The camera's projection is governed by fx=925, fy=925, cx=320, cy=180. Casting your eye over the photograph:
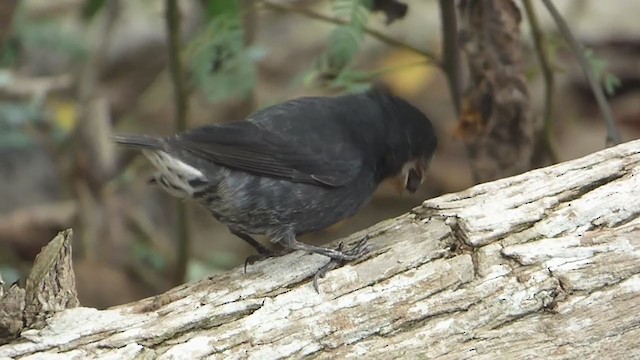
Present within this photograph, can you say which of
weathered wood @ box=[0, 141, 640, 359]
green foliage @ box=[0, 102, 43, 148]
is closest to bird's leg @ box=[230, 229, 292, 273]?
weathered wood @ box=[0, 141, 640, 359]

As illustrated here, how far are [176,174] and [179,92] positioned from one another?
119cm

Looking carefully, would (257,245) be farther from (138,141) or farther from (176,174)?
(138,141)

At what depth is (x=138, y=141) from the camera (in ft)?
11.1

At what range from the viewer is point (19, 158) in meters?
7.27

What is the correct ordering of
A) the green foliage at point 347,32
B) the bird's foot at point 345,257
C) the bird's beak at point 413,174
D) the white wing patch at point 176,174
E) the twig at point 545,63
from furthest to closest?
the twig at point 545,63 → the bird's beak at point 413,174 → the green foliage at point 347,32 → the white wing patch at point 176,174 → the bird's foot at point 345,257

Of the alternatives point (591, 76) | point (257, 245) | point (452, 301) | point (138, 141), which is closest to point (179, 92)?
point (257, 245)

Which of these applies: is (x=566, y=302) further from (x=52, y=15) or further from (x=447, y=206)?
(x=52, y=15)

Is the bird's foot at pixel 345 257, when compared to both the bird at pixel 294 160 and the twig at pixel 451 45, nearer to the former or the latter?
the bird at pixel 294 160

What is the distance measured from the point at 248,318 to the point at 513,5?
6.48 feet

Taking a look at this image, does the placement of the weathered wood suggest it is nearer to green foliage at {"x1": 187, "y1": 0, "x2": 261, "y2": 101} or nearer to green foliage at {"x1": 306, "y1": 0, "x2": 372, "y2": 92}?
green foliage at {"x1": 306, "y1": 0, "x2": 372, "y2": 92}

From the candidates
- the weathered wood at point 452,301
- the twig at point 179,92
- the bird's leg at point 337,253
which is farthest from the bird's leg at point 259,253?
the twig at point 179,92

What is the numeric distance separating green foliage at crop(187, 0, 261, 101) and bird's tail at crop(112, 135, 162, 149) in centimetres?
81

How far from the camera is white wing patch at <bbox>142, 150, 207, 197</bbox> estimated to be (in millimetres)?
3545

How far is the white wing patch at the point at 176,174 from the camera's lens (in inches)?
140
